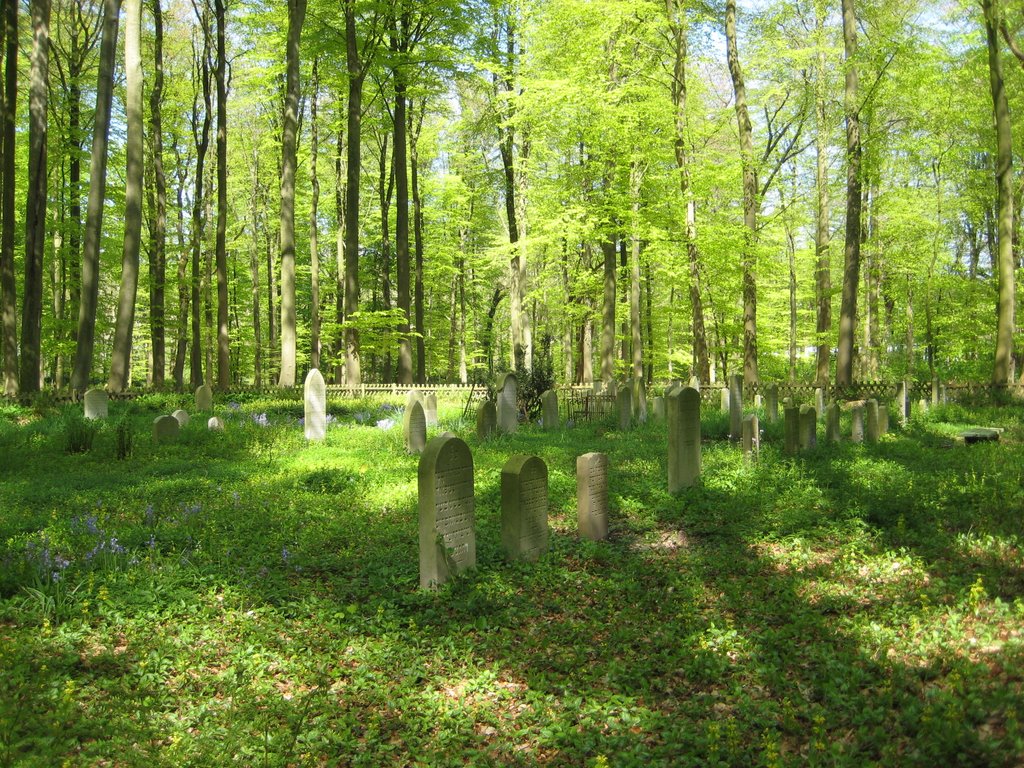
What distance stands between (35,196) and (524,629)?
60.2 feet

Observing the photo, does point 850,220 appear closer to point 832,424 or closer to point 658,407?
point 658,407

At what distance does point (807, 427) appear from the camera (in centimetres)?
1039

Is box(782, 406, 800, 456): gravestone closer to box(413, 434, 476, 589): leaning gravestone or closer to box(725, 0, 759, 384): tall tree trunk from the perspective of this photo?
box(413, 434, 476, 589): leaning gravestone

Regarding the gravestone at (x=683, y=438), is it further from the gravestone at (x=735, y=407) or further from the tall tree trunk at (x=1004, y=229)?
the tall tree trunk at (x=1004, y=229)

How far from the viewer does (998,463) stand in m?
8.30

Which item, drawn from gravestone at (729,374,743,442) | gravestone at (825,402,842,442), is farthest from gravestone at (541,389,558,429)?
gravestone at (825,402,842,442)

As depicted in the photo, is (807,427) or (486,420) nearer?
(807,427)

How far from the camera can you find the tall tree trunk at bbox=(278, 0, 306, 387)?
17.1m

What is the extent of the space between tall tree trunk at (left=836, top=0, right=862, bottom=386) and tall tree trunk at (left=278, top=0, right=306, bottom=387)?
14.9 m

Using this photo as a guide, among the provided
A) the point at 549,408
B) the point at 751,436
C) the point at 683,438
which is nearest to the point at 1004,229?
the point at 751,436


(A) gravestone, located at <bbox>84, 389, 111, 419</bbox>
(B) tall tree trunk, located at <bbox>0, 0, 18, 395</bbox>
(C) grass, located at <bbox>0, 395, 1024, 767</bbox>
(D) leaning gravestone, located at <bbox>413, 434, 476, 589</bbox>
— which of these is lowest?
(C) grass, located at <bbox>0, 395, 1024, 767</bbox>

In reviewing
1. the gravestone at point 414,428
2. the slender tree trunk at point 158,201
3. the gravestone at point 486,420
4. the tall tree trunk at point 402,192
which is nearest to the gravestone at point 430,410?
the gravestone at point 486,420

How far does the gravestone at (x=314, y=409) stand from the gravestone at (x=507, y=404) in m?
3.53

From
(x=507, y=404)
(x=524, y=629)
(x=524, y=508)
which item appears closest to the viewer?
(x=524, y=629)
